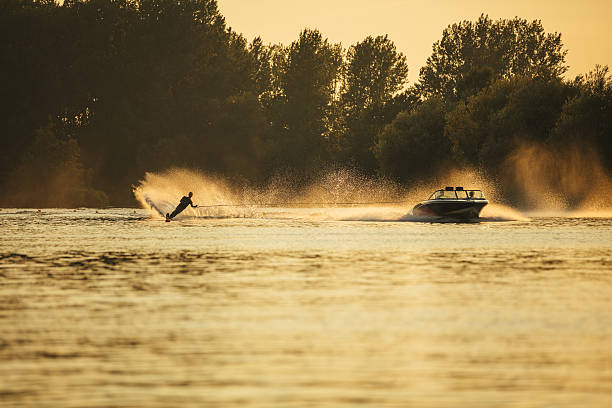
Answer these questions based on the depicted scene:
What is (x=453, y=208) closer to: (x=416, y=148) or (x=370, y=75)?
(x=416, y=148)

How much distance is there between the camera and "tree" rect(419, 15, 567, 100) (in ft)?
531

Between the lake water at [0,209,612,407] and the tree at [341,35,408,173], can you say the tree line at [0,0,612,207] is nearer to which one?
the tree at [341,35,408,173]

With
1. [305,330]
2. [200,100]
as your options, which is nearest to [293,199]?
[200,100]

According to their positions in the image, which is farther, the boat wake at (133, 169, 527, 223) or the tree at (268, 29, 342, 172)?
the tree at (268, 29, 342, 172)

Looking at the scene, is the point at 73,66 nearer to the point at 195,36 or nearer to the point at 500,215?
the point at 195,36

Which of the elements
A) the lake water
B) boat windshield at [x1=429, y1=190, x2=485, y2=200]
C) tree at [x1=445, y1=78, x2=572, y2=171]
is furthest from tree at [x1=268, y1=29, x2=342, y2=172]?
the lake water

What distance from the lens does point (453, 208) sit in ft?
209

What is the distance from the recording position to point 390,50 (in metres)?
172

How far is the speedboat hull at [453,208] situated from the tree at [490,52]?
96.7 metres

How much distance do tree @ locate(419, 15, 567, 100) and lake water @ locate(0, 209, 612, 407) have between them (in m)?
129

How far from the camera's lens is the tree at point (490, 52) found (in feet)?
531

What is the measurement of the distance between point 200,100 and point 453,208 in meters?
83.2

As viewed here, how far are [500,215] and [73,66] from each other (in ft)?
244

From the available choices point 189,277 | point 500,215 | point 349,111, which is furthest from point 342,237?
point 349,111
